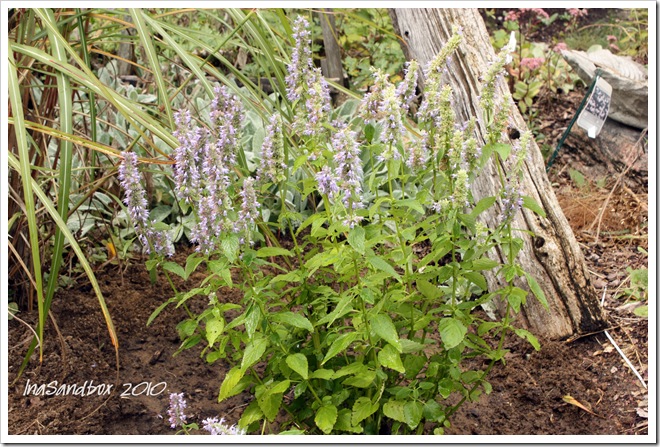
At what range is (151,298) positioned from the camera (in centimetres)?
351

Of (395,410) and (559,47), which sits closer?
(395,410)

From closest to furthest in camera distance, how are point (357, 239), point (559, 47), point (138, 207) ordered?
1. point (357, 239)
2. point (138, 207)
3. point (559, 47)

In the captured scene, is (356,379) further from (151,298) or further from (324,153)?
(151,298)

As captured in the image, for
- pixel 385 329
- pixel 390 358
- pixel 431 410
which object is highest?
pixel 385 329

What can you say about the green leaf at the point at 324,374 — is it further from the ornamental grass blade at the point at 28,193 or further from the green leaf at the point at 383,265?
the ornamental grass blade at the point at 28,193

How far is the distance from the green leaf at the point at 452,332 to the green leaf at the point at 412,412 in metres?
0.27

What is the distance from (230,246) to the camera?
200 cm

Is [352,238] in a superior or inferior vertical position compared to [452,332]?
superior

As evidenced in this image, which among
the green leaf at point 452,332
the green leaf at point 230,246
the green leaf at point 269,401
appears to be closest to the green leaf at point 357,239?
the green leaf at point 230,246

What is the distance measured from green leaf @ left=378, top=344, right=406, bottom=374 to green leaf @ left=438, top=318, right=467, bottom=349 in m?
0.15

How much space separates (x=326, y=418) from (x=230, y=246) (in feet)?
2.20

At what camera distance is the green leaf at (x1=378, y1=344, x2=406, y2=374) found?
83.0 inches

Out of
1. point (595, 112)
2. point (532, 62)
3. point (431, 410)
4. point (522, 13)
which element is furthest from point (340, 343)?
point (522, 13)

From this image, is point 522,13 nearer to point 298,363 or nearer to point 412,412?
point 412,412
